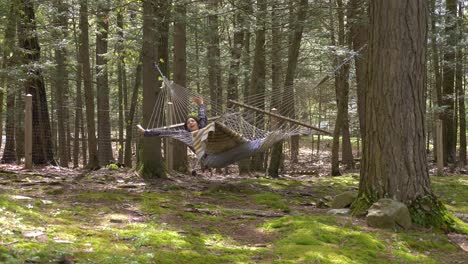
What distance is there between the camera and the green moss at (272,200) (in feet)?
16.2

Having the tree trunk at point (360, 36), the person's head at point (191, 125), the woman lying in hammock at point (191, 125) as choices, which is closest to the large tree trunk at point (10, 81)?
the woman lying in hammock at point (191, 125)

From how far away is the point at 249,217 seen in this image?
425cm

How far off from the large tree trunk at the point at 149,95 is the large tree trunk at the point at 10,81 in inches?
61.8

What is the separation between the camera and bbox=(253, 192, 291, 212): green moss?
16.2 feet

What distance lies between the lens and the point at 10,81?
757 centimetres

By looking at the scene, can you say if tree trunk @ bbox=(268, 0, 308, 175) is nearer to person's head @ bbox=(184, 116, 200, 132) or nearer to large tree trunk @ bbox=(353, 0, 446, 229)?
person's head @ bbox=(184, 116, 200, 132)

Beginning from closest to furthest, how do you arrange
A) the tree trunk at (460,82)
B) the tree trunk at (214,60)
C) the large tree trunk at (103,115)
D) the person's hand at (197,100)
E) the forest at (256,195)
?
1. the forest at (256,195)
2. the person's hand at (197,100)
3. the tree trunk at (460,82)
4. the tree trunk at (214,60)
5. the large tree trunk at (103,115)

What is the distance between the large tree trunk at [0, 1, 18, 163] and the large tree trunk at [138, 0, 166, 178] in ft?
5.15

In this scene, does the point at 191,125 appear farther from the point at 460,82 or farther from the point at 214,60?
the point at 460,82

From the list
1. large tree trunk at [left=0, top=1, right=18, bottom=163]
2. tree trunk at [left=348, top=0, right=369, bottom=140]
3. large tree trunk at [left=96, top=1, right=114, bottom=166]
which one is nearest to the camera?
large tree trunk at [left=0, top=1, right=18, bottom=163]

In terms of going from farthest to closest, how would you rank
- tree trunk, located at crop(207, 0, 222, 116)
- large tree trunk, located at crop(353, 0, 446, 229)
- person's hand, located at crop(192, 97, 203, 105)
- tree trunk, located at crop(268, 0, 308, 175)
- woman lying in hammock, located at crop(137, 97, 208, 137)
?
tree trunk, located at crop(207, 0, 222, 116) < tree trunk, located at crop(268, 0, 308, 175) < person's hand, located at crop(192, 97, 203, 105) < woman lying in hammock, located at crop(137, 97, 208, 137) < large tree trunk, located at crop(353, 0, 446, 229)

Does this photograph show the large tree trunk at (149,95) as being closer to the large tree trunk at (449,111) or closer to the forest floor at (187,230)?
the forest floor at (187,230)

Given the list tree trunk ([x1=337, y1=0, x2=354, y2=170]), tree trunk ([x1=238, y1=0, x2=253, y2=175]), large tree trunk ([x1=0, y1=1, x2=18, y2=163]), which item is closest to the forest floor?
large tree trunk ([x1=0, y1=1, x2=18, y2=163])

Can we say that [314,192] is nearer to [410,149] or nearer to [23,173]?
[410,149]
